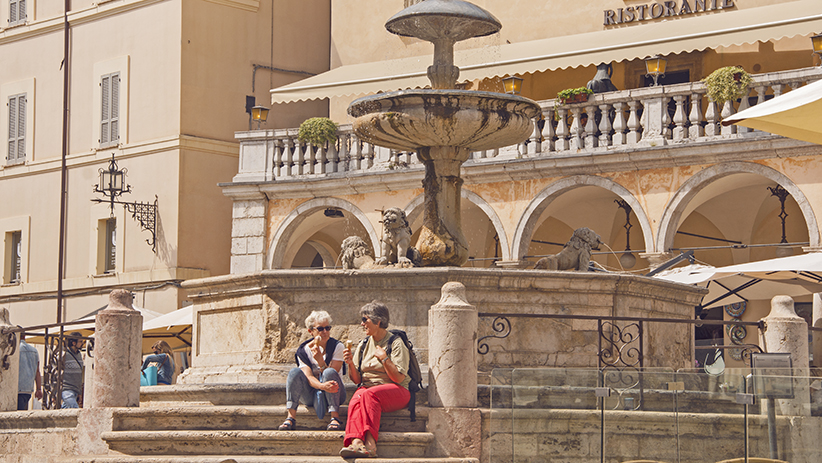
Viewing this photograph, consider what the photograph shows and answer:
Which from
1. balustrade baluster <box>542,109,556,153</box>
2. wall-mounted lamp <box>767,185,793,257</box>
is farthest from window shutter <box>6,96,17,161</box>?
wall-mounted lamp <box>767,185,793,257</box>

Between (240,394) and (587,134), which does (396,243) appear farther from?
(587,134)

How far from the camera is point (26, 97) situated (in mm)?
27703

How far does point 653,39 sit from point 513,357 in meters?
10.9

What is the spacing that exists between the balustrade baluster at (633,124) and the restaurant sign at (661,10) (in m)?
2.95

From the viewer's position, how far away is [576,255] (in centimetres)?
1142

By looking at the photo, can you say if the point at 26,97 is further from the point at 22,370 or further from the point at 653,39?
the point at 22,370

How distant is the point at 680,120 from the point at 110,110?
497 inches

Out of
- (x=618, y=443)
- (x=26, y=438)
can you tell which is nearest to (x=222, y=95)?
(x=26, y=438)

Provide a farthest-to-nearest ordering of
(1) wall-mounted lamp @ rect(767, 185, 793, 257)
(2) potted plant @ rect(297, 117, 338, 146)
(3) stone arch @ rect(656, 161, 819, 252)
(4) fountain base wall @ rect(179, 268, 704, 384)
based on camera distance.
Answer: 1. (2) potted plant @ rect(297, 117, 338, 146)
2. (1) wall-mounted lamp @ rect(767, 185, 793, 257)
3. (3) stone arch @ rect(656, 161, 819, 252)
4. (4) fountain base wall @ rect(179, 268, 704, 384)

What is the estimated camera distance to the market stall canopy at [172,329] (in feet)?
56.9

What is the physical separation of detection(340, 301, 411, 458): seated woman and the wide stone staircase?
135mm

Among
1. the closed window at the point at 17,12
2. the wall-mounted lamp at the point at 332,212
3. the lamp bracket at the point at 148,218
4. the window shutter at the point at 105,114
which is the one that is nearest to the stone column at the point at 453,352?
the wall-mounted lamp at the point at 332,212

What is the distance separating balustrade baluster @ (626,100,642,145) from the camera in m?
19.1

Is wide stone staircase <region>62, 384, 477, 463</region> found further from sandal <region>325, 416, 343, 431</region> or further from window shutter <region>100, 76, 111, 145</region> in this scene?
window shutter <region>100, 76, 111, 145</region>
